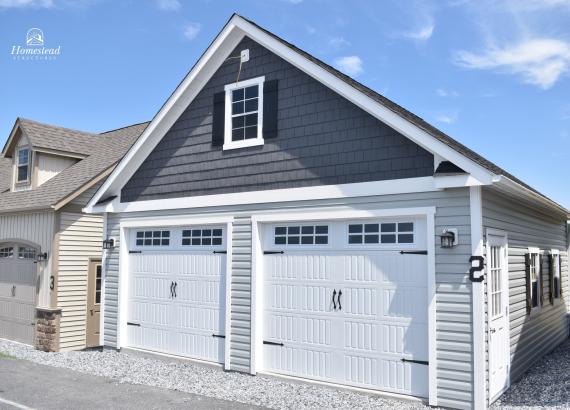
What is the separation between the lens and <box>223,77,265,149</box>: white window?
30.8 feet

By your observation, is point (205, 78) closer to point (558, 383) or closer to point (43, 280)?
point (43, 280)

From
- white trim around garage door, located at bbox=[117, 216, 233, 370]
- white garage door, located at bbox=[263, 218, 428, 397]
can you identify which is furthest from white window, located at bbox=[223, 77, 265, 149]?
white garage door, located at bbox=[263, 218, 428, 397]

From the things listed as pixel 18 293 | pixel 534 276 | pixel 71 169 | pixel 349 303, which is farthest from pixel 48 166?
pixel 534 276

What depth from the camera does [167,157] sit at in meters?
10.6

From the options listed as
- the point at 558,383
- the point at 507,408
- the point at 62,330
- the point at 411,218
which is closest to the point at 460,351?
the point at 507,408

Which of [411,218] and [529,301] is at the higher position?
[411,218]

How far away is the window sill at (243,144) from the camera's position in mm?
9263

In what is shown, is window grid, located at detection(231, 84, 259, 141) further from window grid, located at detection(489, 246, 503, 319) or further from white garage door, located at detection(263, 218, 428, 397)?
window grid, located at detection(489, 246, 503, 319)

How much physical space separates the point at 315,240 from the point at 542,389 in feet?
13.8

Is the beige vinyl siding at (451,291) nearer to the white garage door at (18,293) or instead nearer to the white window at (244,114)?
the white window at (244,114)

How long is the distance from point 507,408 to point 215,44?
25.5 ft

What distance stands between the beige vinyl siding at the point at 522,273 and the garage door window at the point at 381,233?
3.60 ft

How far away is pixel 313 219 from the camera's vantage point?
8523mm

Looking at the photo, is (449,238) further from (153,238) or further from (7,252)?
(7,252)
